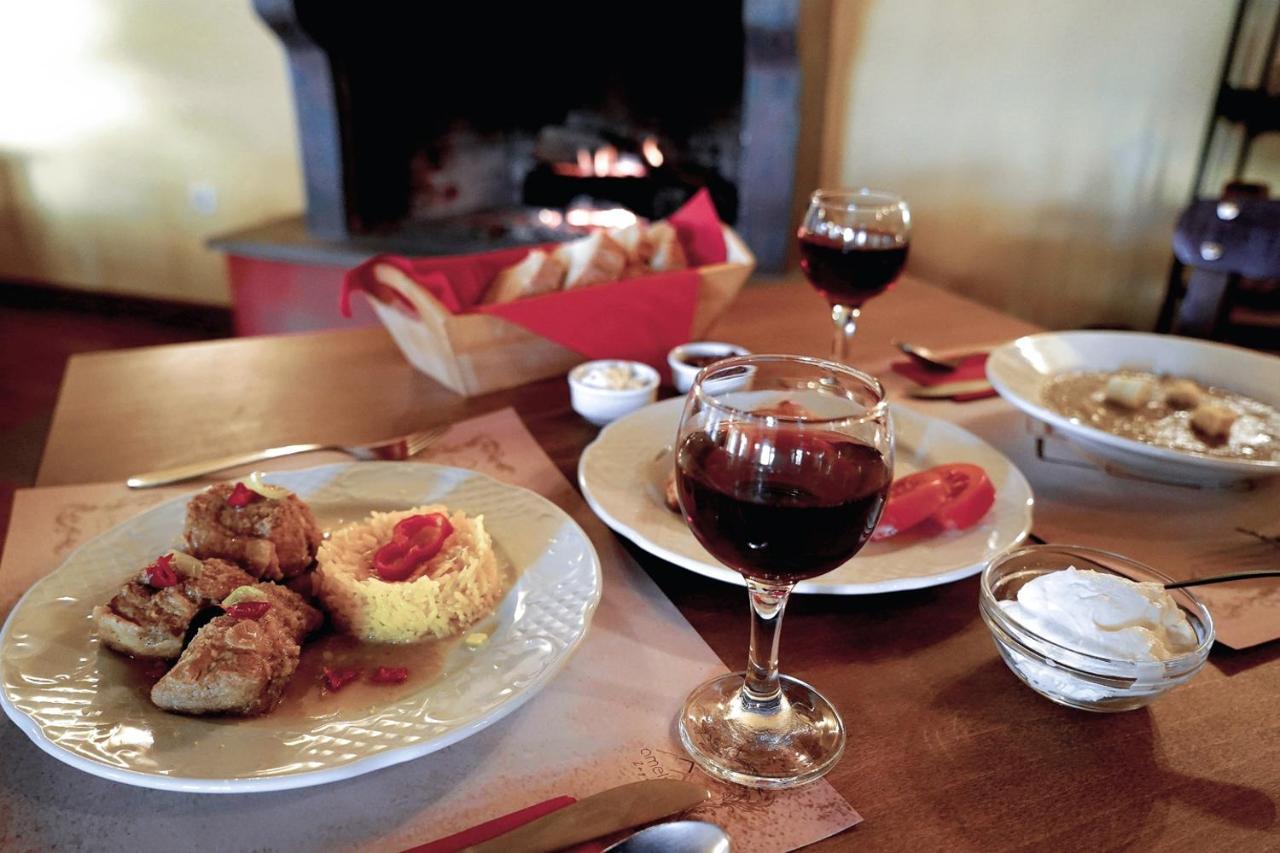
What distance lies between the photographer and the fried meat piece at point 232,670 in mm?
613

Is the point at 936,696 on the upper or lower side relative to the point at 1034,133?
lower

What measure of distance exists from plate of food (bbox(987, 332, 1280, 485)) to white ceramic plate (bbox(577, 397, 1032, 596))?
12 cm

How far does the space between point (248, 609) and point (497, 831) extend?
10.1 inches

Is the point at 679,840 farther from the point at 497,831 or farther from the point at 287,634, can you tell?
the point at 287,634

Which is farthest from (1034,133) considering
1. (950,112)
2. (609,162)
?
(609,162)

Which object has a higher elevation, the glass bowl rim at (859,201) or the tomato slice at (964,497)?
the glass bowl rim at (859,201)

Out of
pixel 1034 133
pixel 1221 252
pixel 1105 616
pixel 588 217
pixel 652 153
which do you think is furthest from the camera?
pixel 588 217

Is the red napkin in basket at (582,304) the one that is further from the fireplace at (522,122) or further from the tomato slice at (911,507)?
the fireplace at (522,122)

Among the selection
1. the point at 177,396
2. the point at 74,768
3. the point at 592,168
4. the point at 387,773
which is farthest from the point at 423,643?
the point at 592,168

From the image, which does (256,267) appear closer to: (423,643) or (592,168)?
(592,168)

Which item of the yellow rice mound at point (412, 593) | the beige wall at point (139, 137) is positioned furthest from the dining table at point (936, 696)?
the beige wall at point (139, 137)

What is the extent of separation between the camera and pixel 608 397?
3.70ft

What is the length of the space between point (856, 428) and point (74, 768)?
0.57 meters

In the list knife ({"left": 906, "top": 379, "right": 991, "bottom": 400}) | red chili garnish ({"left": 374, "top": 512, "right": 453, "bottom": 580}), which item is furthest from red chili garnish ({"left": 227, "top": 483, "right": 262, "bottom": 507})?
knife ({"left": 906, "top": 379, "right": 991, "bottom": 400})
